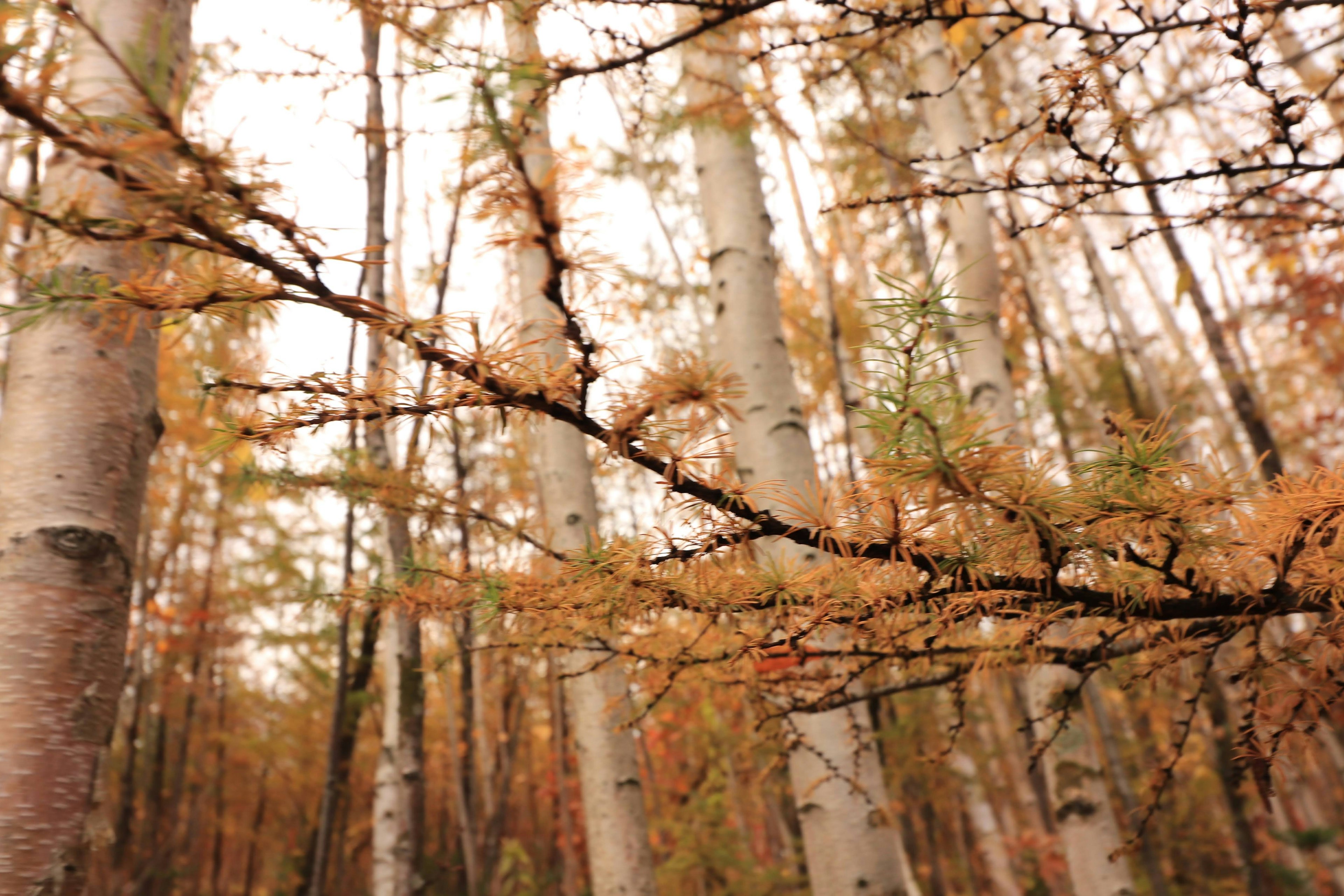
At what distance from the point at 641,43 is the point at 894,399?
137cm

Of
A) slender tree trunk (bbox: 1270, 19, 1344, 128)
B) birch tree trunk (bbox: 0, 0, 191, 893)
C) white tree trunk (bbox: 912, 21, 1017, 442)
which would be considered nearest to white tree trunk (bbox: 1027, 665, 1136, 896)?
white tree trunk (bbox: 912, 21, 1017, 442)

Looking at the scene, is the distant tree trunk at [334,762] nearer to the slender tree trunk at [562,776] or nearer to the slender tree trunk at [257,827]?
the slender tree trunk at [562,776]

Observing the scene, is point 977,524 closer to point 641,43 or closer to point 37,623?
point 641,43

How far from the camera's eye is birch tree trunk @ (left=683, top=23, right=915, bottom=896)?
95.6 inches

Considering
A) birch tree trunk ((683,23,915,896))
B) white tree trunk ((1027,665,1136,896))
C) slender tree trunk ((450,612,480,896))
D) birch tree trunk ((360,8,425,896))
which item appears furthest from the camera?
white tree trunk ((1027,665,1136,896))

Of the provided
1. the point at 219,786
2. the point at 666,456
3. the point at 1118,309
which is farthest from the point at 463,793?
the point at 219,786

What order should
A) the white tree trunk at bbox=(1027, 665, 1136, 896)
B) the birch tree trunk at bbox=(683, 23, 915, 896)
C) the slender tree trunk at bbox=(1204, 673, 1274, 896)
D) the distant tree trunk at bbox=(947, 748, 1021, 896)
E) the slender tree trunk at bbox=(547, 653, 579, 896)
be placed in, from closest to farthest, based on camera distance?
1. the birch tree trunk at bbox=(683, 23, 915, 896)
2. the white tree trunk at bbox=(1027, 665, 1136, 896)
3. the slender tree trunk at bbox=(547, 653, 579, 896)
4. the slender tree trunk at bbox=(1204, 673, 1274, 896)
5. the distant tree trunk at bbox=(947, 748, 1021, 896)

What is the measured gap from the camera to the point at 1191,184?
1.65 meters

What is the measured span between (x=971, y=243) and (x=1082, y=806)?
236 centimetres

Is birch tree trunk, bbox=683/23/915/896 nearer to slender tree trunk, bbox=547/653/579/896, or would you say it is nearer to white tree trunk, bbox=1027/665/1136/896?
white tree trunk, bbox=1027/665/1136/896

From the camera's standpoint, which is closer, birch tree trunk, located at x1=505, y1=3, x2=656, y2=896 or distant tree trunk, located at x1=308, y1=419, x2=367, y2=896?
birch tree trunk, located at x1=505, y1=3, x2=656, y2=896

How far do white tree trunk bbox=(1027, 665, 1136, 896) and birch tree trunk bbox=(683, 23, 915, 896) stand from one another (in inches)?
29.2

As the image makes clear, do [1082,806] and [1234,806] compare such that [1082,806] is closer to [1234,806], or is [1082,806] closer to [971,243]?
[971,243]

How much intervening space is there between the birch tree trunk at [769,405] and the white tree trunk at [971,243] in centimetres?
77
